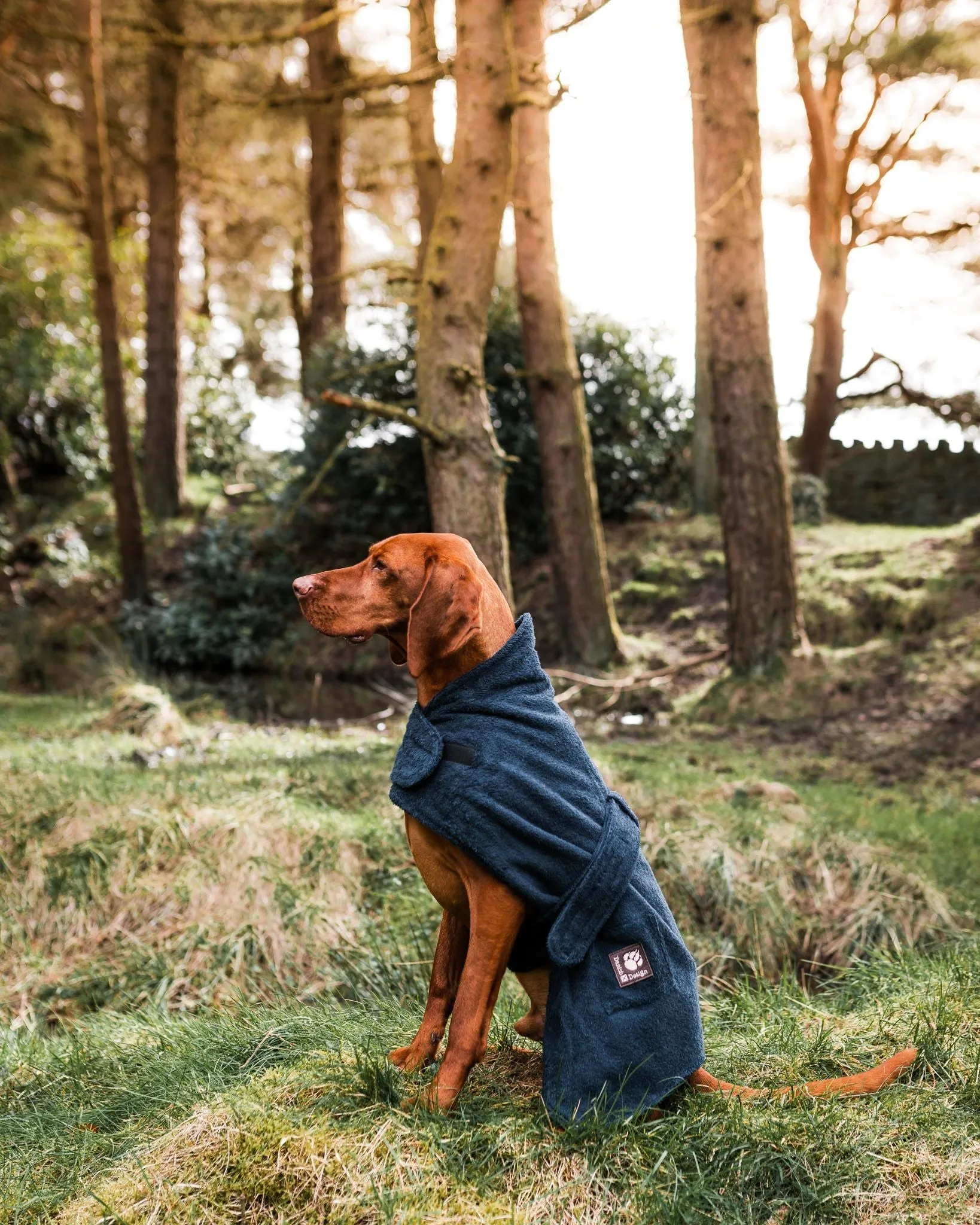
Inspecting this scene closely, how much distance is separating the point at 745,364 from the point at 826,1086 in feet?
23.4

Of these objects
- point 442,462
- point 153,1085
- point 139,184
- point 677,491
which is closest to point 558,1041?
point 153,1085

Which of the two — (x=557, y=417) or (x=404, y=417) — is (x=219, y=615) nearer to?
(x=557, y=417)

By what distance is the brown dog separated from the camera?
8.11 feet

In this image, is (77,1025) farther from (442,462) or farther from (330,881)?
(442,462)

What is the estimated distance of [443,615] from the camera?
2500mm

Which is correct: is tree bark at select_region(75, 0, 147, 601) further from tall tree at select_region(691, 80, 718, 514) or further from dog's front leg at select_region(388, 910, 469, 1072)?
dog's front leg at select_region(388, 910, 469, 1072)

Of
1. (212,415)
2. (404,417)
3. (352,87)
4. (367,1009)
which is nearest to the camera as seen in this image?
(367,1009)

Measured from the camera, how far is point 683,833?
16.8 feet

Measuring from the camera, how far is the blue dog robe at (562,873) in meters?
2.50

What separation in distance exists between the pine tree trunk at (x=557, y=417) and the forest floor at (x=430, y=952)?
2.55 ft

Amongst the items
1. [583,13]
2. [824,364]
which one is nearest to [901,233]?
[824,364]

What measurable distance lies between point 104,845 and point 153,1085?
2313mm

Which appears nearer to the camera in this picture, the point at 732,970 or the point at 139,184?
the point at 732,970

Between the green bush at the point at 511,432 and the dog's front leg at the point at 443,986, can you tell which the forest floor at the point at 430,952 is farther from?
the green bush at the point at 511,432
